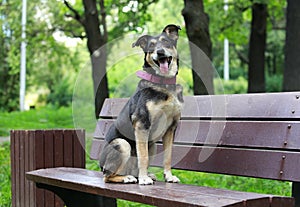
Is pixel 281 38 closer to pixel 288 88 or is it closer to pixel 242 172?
pixel 288 88

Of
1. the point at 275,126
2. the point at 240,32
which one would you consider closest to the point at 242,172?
the point at 275,126

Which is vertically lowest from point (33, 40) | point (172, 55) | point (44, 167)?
point (44, 167)

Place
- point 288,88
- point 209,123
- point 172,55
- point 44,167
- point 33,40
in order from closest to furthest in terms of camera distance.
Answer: point 172,55 < point 209,123 < point 44,167 < point 288,88 < point 33,40

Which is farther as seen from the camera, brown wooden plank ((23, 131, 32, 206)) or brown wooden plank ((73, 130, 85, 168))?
brown wooden plank ((73, 130, 85, 168))

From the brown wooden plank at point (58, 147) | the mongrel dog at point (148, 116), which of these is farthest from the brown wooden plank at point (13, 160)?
the mongrel dog at point (148, 116)

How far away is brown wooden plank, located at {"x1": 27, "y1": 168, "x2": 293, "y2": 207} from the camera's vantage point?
310 centimetres

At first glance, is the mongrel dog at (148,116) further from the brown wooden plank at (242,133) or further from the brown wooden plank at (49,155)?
the brown wooden plank at (49,155)

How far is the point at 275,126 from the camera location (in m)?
4.23

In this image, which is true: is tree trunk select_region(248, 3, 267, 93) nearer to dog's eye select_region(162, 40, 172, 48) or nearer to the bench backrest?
the bench backrest

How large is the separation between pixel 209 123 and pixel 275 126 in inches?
29.6

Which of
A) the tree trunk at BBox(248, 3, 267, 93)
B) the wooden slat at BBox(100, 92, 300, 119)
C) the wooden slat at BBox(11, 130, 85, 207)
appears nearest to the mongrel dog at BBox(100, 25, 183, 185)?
the wooden slat at BBox(100, 92, 300, 119)

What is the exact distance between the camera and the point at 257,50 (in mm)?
16234

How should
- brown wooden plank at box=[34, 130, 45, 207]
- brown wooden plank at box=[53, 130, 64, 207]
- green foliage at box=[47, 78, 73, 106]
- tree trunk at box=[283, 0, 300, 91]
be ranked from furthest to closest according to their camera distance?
green foliage at box=[47, 78, 73, 106] → tree trunk at box=[283, 0, 300, 91] → brown wooden plank at box=[53, 130, 64, 207] → brown wooden plank at box=[34, 130, 45, 207]

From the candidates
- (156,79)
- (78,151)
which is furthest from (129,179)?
(78,151)
